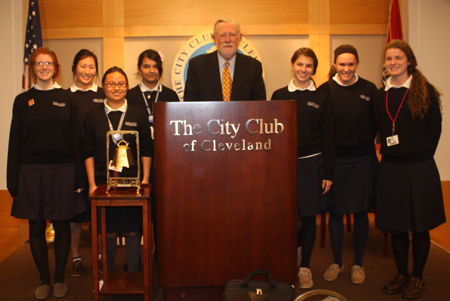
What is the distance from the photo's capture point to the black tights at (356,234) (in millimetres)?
3143

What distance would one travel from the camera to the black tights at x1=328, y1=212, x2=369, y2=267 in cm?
314

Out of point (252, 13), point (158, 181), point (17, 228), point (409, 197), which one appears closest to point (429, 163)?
point (409, 197)

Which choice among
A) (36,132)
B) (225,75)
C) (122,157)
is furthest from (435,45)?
(36,132)

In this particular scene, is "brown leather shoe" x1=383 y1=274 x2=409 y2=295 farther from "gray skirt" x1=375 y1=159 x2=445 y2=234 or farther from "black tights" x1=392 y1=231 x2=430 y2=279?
"gray skirt" x1=375 y1=159 x2=445 y2=234

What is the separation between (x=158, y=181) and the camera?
2283 millimetres

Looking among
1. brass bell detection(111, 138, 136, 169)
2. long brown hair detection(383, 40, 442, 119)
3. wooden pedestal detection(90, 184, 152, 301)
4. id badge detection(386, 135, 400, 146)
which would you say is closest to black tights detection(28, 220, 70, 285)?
wooden pedestal detection(90, 184, 152, 301)

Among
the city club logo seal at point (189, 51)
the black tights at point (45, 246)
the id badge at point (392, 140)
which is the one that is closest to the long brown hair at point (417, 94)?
the id badge at point (392, 140)

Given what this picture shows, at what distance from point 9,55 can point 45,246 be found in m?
2.23

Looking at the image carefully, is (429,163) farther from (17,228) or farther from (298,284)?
(17,228)

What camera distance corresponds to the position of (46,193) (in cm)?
288

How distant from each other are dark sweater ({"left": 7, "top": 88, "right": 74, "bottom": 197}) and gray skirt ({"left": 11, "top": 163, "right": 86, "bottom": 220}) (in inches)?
1.9

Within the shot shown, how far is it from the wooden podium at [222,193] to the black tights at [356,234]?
94 cm

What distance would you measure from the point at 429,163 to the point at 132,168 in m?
1.99

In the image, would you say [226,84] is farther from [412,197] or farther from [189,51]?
[189,51]
